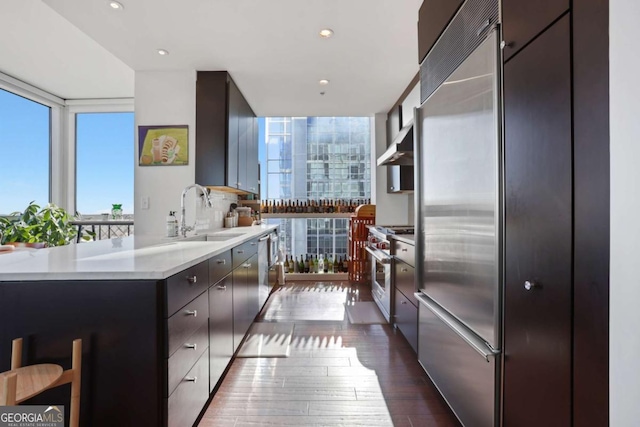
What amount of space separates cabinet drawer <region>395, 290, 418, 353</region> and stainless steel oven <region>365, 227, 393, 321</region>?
0.64ft

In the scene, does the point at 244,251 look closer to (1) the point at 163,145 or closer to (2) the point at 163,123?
(1) the point at 163,145

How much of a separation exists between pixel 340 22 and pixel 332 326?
8.03ft

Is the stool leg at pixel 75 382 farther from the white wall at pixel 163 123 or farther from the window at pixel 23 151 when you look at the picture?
the window at pixel 23 151

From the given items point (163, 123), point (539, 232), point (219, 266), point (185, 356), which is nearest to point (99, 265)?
point (185, 356)

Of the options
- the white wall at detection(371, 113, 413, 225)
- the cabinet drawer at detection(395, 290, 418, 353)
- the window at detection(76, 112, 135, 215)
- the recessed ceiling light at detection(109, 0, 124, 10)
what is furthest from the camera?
the window at detection(76, 112, 135, 215)

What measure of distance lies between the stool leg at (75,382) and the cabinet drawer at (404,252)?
1744 millimetres

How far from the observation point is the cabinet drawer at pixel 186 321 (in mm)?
1188

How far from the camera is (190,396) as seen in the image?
4.50 ft

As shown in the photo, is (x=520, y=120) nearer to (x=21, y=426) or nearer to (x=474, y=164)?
(x=474, y=164)

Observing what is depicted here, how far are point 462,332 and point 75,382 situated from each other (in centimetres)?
145

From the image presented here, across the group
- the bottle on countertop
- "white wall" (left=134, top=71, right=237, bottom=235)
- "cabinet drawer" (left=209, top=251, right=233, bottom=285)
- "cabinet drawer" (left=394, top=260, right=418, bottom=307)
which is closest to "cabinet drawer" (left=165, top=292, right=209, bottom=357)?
"cabinet drawer" (left=209, top=251, right=233, bottom=285)

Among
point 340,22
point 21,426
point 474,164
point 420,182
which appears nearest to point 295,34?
point 340,22

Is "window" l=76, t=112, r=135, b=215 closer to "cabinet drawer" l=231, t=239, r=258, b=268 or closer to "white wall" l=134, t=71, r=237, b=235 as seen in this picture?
"white wall" l=134, t=71, r=237, b=235

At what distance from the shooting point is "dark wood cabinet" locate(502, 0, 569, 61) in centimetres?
87
